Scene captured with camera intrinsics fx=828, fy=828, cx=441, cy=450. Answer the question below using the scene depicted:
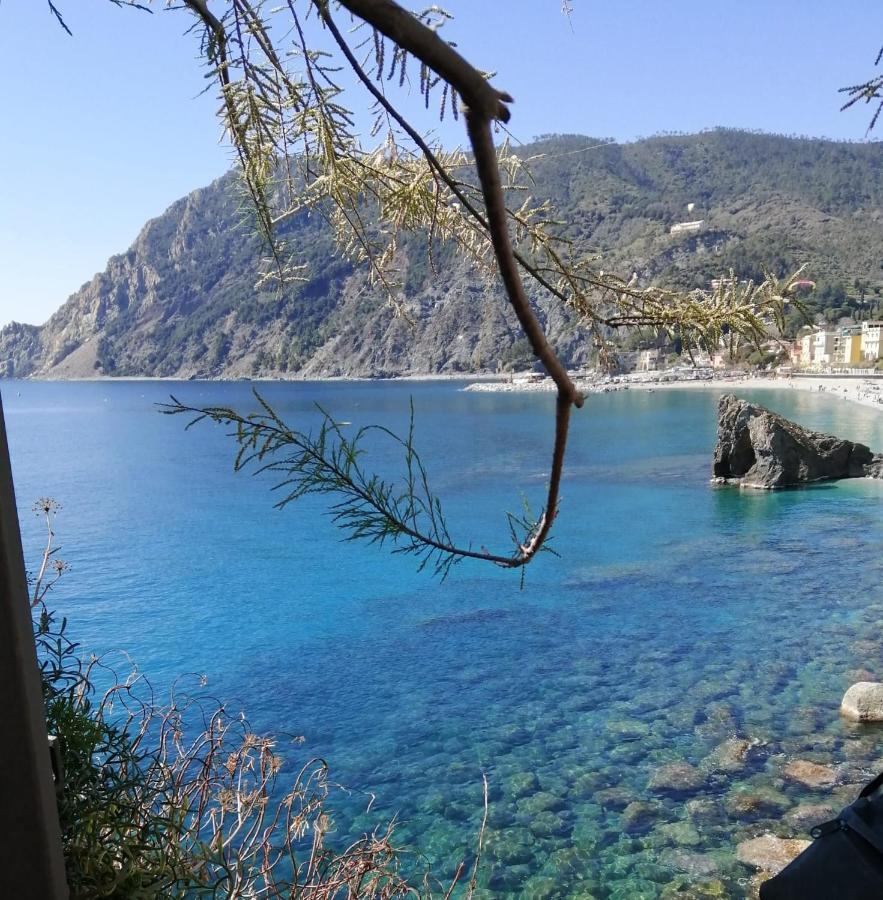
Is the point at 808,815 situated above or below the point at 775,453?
below

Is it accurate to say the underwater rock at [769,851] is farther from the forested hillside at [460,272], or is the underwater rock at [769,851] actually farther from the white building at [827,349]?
the white building at [827,349]

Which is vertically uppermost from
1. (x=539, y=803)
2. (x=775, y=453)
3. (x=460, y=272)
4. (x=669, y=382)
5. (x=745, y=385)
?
(x=460, y=272)

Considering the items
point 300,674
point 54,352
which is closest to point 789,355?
point 300,674

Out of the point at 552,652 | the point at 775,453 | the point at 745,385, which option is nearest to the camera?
the point at 552,652

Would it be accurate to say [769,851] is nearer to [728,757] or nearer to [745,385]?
[728,757]

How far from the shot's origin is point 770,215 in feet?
339

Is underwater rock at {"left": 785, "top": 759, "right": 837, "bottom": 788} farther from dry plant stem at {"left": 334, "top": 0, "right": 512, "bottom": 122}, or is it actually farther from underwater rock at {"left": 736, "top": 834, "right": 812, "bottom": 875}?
dry plant stem at {"left": 334, "top": 0, "right": 512, "bottom": 122}

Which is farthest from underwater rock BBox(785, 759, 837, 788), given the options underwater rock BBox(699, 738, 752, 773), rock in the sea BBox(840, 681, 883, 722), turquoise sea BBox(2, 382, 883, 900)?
rock in the sea BBox(840, 681, 883, 722)

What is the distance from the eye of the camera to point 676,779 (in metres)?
7.92

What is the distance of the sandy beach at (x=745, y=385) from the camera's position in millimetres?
54094

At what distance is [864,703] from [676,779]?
2.56 metres

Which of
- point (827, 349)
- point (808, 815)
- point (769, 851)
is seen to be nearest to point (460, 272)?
point (827, 349)

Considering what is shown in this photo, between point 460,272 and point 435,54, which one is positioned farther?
point 460,272

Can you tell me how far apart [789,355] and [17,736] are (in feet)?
6.03
